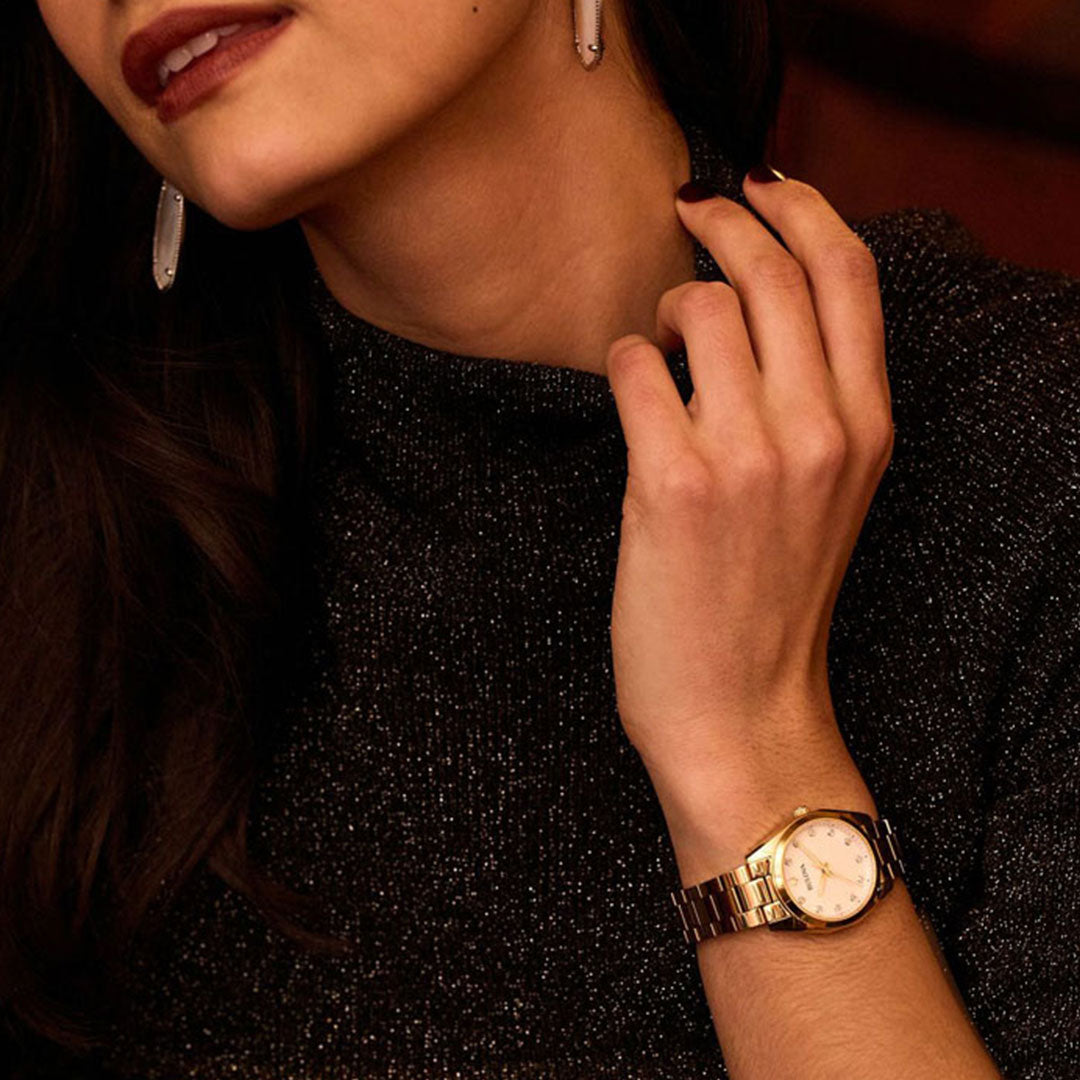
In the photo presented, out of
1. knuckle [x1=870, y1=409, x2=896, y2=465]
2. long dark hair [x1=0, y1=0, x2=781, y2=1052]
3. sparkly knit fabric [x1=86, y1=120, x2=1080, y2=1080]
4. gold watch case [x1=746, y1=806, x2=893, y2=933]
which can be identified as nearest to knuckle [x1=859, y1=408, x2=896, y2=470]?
knuckle [x1=870, y1=409, x2=896, y2=465]

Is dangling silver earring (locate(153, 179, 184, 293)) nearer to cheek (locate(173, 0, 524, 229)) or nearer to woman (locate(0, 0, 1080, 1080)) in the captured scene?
woman (locate(0, 0, 1080, 1080))

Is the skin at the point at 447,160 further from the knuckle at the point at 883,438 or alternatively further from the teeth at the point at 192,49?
the knuckle at the point at 883,438

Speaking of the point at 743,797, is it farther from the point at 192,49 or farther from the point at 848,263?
the point at 192,49

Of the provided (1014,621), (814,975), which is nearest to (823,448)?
(1014,621)

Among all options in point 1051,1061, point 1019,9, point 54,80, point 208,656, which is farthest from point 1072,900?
point 54,80

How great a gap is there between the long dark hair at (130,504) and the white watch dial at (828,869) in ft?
1.08

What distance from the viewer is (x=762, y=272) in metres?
0.94

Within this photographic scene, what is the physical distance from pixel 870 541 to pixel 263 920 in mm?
465

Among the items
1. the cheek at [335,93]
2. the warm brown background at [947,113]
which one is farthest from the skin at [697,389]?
the warm brown background at [947,113]

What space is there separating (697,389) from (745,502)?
0.07 meters

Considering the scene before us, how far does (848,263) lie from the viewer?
0.95 m

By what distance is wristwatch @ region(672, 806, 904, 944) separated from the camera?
88cm

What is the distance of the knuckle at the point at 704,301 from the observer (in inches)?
36.6

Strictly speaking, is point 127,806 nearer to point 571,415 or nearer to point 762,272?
point 571,415
